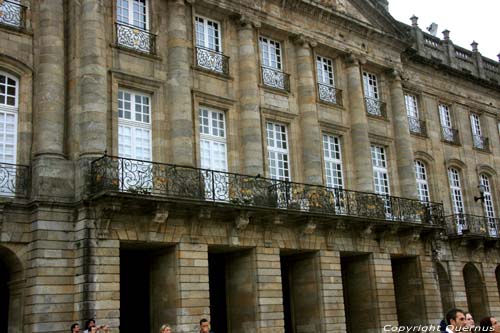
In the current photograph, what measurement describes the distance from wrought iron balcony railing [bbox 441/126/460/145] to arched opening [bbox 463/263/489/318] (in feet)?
17.0

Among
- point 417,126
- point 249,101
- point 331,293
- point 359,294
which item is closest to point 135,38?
point 249,101

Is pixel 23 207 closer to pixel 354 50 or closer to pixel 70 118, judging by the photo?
pixel 70 118

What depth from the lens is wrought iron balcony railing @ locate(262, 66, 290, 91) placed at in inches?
835

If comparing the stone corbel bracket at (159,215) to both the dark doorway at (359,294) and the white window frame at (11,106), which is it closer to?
the white window frame at (11,106)

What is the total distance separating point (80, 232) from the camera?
1545cm

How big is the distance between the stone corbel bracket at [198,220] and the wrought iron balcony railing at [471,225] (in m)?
12.0

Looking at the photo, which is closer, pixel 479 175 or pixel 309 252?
pixel 309 252

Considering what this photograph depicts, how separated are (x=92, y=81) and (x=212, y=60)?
4462 mm

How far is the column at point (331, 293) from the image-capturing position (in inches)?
767

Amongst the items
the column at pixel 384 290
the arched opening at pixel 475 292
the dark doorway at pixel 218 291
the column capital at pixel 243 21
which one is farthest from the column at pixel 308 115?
the arched opening at pixel 475 292

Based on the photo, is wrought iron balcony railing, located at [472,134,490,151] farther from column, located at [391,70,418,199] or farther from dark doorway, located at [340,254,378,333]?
dark doorway, located at [340,254,378,333]

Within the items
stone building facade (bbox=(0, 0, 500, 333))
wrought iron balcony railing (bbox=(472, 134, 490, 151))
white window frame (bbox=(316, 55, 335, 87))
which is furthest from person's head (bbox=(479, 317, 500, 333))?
wrought iron balcony railing (bbox=(472, 134, 490, 151))

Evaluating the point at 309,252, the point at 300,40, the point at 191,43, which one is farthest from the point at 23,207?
the point at 300,40

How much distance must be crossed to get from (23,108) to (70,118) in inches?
44.2
